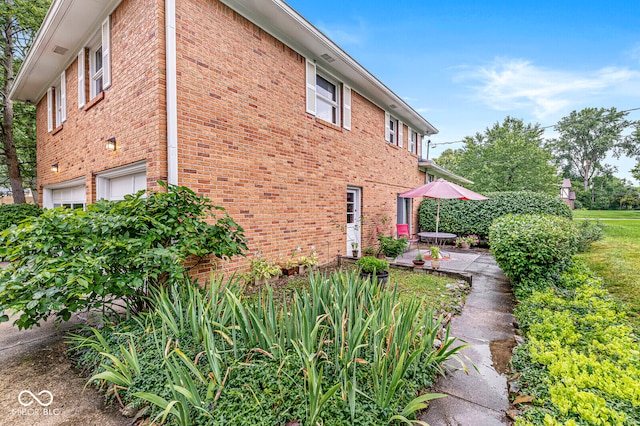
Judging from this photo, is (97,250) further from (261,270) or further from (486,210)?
(486,210)

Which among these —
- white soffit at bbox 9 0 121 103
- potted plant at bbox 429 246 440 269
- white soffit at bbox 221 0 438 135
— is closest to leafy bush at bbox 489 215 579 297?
potted plant at bbox 429 246 440 269

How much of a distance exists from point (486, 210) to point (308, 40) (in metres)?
9.50

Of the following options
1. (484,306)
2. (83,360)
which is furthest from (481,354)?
(83,360)

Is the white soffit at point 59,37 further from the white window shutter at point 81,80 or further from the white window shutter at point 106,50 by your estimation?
the white window shutter at point 81,80

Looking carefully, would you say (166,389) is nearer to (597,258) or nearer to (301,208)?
(301,208)

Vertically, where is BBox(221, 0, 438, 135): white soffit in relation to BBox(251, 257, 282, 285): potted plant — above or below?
above

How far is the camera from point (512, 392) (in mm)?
2418

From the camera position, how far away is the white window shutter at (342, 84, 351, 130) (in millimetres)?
8031

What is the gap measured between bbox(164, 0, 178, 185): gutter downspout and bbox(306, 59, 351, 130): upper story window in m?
3.12

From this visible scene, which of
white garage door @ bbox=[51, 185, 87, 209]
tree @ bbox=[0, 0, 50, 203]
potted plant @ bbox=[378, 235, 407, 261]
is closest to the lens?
white garage door @ bbox=[51, 185, 87, 209]

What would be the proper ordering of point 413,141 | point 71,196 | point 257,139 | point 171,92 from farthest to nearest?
point 413,141 → point 71,196 → point 257,139 → point 171,92

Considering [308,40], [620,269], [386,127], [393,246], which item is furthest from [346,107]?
[620,269]

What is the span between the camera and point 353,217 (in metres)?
8.77

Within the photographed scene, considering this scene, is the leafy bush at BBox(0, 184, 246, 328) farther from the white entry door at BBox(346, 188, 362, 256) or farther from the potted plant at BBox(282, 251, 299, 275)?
the white entry door at BBox(346, 188, 362, 256)
